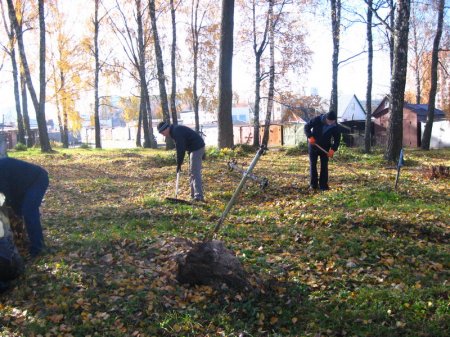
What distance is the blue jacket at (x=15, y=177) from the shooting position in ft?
16.7

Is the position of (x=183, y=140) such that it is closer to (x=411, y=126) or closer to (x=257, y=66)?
(x=257, y=66)

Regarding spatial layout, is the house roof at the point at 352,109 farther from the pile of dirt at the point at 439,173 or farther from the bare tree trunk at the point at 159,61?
the pile of dirt at the point at 439,173

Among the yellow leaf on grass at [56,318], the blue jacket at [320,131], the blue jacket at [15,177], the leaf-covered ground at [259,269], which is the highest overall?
the blue jacket at [320,131]

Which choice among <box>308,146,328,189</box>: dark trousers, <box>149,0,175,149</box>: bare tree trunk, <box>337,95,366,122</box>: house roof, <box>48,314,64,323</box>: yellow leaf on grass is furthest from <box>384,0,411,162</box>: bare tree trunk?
<box>337,95,366,122</box>: house roof

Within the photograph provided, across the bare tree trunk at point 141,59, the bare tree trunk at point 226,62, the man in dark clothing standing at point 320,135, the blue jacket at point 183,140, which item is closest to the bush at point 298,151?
the bare tree trunk at point 226,62

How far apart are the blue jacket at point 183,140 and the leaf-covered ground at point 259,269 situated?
38.8 inches

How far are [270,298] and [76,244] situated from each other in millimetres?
2909

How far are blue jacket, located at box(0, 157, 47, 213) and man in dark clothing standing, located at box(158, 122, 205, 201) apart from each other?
312cm

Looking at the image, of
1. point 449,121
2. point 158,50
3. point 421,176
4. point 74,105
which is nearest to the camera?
point 421,176

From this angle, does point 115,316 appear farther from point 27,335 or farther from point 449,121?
point 449,121

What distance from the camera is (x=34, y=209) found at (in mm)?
5293

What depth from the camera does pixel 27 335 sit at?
3.92 meters

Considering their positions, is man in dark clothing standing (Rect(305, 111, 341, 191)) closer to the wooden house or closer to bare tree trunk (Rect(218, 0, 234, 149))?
bare tree trunk (Rect(218, 0, 234, 149))

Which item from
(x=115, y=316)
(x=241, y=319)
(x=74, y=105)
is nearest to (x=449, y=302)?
(x=241, y=319)
